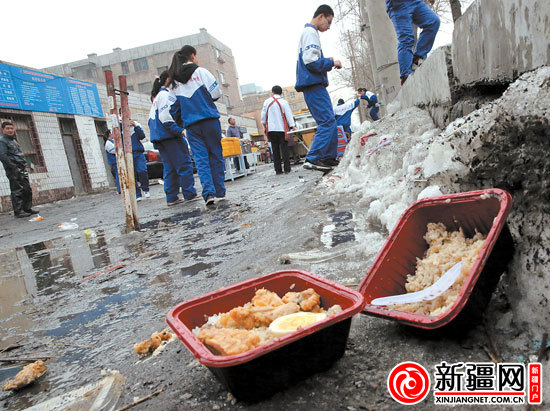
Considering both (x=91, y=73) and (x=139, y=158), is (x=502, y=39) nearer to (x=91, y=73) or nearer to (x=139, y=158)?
(x=139, y=158)

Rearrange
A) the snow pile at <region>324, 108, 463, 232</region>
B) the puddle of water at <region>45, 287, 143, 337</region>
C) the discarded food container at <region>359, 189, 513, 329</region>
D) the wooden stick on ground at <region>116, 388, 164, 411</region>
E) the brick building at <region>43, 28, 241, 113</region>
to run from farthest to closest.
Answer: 1. the brick building at <region>43, 28, 241, 113</region>
2. the puddle of water at <region>45, 287, 143, 337</region>
3. the snow pile at <region>324, 108, 463, 232</region>
4. the wooden stick on ground at <region>116, 388, 164, 411</region>
5. the discarded food container at <region>359, 189, 513, 329</region>

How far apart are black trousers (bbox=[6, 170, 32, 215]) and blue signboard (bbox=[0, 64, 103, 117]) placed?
415 cm

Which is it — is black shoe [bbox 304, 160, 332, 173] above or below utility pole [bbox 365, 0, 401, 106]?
below

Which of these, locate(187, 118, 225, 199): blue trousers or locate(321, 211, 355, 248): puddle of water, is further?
locate(187, 118, 225, 199): blue trousers

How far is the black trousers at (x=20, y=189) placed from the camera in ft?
30.0

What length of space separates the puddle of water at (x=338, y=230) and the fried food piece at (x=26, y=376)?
5.49ft

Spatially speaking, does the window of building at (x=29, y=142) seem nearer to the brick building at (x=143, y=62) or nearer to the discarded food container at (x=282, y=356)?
the discarded food container at (x=282, y=356)

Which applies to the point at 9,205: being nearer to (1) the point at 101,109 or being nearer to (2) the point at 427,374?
(1) the point at 101,109

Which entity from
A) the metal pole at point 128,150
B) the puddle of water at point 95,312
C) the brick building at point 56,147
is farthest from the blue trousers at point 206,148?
the brick building at point 56,147

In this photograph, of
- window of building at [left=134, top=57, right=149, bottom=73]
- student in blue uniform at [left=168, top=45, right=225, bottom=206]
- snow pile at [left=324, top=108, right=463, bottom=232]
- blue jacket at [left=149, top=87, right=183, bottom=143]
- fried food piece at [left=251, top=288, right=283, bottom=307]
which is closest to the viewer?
fried food piece at [left=251, top=288, right=283, bottom=307]

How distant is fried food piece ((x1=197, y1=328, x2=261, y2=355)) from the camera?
44.1 inches

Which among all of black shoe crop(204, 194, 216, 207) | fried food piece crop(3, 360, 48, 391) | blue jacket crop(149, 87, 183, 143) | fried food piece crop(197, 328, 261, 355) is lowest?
fried food piece crop(3, 360, 48, 391)

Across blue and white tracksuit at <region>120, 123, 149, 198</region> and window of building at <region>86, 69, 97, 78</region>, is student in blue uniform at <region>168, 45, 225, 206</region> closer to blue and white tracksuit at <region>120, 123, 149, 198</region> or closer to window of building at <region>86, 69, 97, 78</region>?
blue and white tracksuit at <region>120, 123, 149, 198</region>

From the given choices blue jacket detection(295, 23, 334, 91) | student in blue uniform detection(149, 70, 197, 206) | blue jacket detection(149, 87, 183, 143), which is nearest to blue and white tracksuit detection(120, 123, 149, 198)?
student in blue uniform detection(149, 70, 197, 206)
